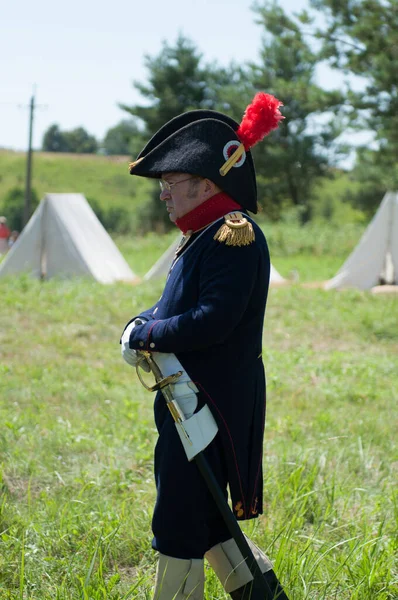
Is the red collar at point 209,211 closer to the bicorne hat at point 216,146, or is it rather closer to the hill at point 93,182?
the bicorne hat at point 216,146

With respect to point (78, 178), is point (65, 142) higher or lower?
lower

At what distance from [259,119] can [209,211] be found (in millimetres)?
306

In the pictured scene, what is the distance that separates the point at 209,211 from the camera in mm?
2240

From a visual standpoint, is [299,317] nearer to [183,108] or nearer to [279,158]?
[279,158]

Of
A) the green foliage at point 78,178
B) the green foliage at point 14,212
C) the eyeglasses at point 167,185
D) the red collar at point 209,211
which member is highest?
the eyeglasses at point 167,185

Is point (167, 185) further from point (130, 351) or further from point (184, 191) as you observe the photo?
point (130, 351)

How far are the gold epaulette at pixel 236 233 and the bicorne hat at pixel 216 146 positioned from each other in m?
0.13

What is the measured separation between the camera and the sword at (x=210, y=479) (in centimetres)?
211

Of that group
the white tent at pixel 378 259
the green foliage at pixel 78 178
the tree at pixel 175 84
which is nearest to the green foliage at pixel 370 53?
the white tent at pixel 378 259

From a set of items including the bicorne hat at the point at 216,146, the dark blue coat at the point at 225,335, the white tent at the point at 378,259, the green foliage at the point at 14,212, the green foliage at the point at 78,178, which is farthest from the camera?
the green foliage at the point at 78,178

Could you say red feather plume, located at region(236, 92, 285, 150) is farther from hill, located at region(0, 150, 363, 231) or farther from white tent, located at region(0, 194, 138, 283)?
hill, located at region(0, 150, 363, 231)

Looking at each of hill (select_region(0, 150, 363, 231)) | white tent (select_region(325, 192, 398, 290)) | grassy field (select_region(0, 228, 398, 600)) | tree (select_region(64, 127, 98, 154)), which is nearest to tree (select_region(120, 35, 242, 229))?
hill (select_region(0, 150, 363, 231))

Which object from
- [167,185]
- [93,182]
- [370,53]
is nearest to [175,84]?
[93,182]

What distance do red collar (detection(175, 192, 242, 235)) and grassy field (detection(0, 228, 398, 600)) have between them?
3.70 ft
